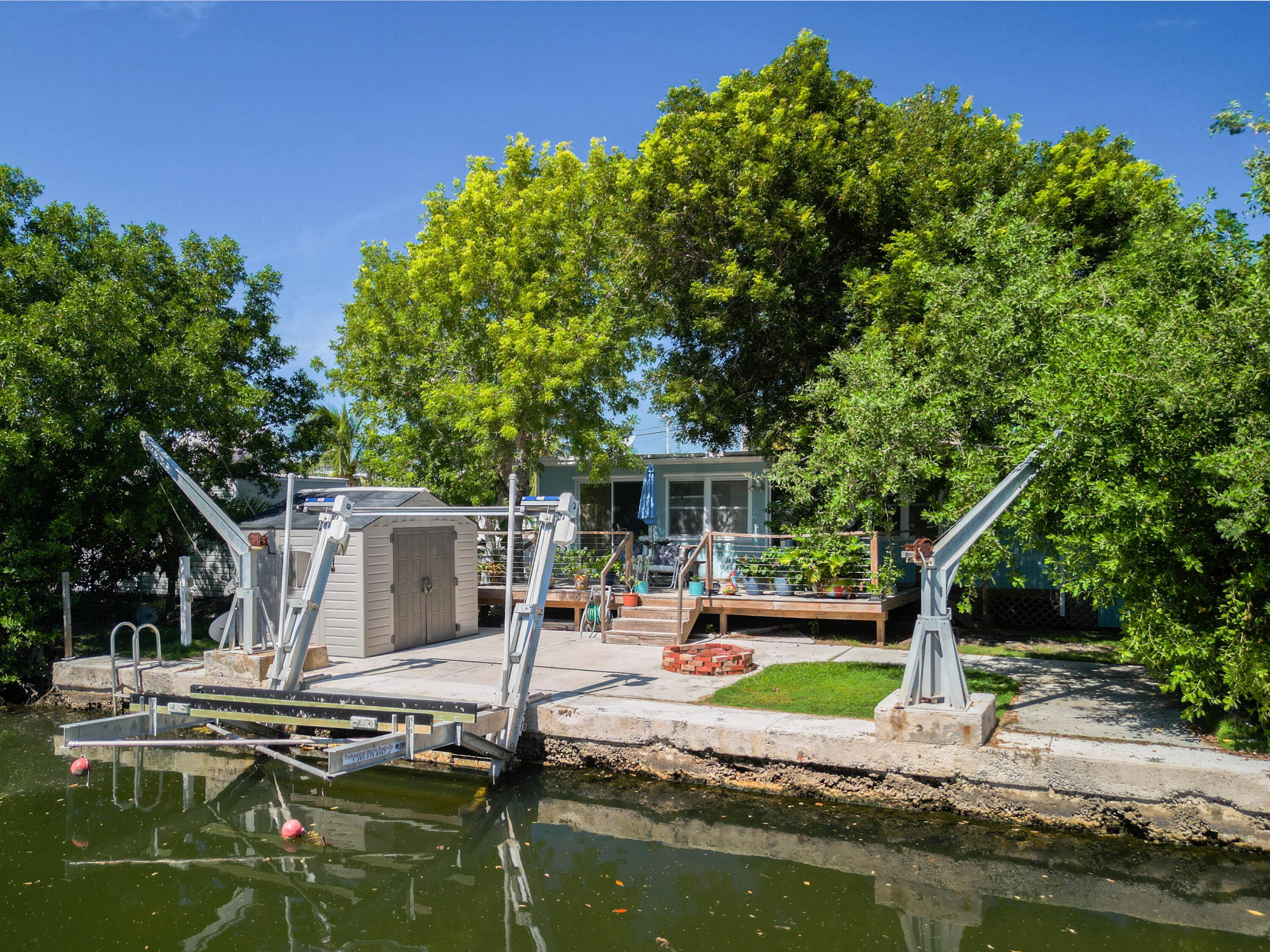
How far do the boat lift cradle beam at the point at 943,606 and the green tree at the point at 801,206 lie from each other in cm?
621

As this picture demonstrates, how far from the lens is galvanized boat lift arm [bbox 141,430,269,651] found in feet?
34.2

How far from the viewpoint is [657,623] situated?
13766mm

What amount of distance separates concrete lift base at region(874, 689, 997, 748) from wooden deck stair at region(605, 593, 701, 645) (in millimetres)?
5670

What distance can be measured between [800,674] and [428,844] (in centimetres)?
545

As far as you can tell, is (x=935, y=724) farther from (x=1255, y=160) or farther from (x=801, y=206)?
(x=801, y=206)

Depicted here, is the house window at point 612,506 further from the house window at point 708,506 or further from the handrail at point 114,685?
the handrail at point 114,685

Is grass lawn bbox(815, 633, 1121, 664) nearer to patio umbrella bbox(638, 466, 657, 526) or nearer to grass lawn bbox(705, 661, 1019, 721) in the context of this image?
grass lawn bbox(705, 661, 1019, 721)

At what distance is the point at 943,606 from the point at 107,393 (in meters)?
11.9

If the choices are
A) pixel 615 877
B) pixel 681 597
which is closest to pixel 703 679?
pixel 681 597

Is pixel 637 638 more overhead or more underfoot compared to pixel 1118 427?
more underfoot

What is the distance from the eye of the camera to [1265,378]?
6.48 meters

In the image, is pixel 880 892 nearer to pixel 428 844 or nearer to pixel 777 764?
pixel 777 764

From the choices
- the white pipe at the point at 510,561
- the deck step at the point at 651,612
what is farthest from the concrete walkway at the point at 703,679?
the white pipe at the point at 510,561

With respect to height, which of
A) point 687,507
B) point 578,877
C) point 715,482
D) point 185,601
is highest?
point 715,482
